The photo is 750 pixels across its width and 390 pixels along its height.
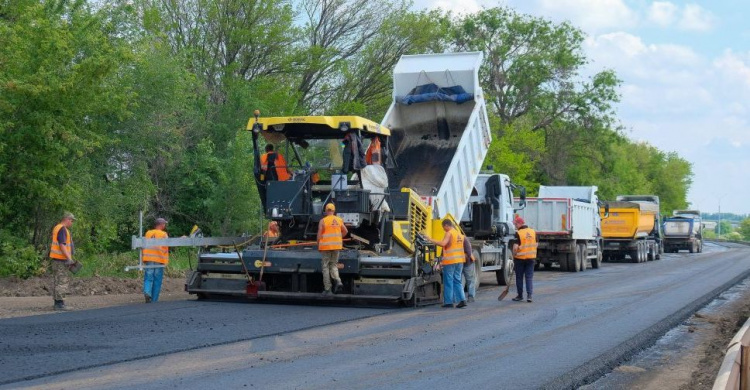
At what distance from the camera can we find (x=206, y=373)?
802 centimetres

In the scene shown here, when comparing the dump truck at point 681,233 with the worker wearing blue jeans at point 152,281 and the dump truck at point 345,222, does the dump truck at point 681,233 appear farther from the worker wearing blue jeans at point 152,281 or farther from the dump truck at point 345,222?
the worker wearing blue jeans at point 152,281

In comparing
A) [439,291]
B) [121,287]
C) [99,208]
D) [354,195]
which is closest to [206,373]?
[354,195]

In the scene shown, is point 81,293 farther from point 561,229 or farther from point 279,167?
point 561,229

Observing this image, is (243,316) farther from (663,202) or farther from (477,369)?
(663,202)

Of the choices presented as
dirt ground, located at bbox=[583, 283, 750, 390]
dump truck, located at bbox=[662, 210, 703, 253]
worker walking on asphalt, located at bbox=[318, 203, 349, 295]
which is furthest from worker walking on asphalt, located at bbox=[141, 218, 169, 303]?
dump truck, located at bbox=[662, 210, 703, 253]

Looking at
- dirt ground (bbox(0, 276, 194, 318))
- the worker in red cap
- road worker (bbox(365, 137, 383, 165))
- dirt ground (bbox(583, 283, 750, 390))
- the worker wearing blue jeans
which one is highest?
road worker (bbox(365, 137, 383, 165))

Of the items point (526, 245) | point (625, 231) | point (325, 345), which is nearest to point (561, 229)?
point (625, 231)

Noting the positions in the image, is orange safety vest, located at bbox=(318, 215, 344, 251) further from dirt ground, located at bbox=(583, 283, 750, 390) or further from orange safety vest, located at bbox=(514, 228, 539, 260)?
dirt ground, located at bbox=(583, 283, 750, 390)

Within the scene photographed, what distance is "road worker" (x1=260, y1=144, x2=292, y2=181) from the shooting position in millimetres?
14516

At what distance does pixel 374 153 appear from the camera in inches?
566

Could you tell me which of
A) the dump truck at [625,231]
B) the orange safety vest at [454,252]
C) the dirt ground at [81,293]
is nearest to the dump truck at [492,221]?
the orange safety vest at [454,252]

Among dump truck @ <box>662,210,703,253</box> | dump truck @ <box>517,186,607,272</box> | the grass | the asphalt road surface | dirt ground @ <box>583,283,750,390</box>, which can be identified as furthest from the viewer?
dump truck @ <box>662,210,703,253</box>

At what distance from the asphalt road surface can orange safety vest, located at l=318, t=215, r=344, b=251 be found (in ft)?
3.00

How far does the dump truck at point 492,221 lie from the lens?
61.8ft
